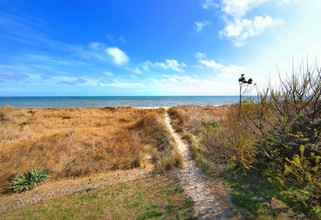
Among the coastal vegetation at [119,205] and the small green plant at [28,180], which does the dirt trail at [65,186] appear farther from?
the coastal vegetation at [119,205]

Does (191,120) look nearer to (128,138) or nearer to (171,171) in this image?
(128,138)

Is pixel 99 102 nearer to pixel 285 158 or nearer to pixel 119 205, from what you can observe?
pixel 119 205

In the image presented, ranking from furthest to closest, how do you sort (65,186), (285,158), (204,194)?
(65,186) → (204,194) → (285,158)

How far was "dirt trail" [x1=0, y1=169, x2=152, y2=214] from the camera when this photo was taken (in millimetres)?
6414

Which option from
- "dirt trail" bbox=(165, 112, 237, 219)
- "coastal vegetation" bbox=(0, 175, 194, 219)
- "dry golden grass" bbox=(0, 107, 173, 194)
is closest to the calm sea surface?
"dry golden grass" bbox=(0, 107, 173, 194)

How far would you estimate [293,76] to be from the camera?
4812 mm

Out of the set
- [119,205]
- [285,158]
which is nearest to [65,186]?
[119,205]

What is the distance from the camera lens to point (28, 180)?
305 inches

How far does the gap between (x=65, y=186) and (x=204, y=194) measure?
18.5 feet

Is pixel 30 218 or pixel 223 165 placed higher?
pixel 223 165

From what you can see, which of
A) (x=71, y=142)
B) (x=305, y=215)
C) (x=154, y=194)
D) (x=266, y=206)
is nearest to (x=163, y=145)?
(x=154, y=194)

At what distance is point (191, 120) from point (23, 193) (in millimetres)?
12312

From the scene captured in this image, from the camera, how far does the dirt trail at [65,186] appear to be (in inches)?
253

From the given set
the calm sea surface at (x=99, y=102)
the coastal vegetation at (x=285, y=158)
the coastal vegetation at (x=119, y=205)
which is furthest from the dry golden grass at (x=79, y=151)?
the calm sea surface at (x=99, y=102)
